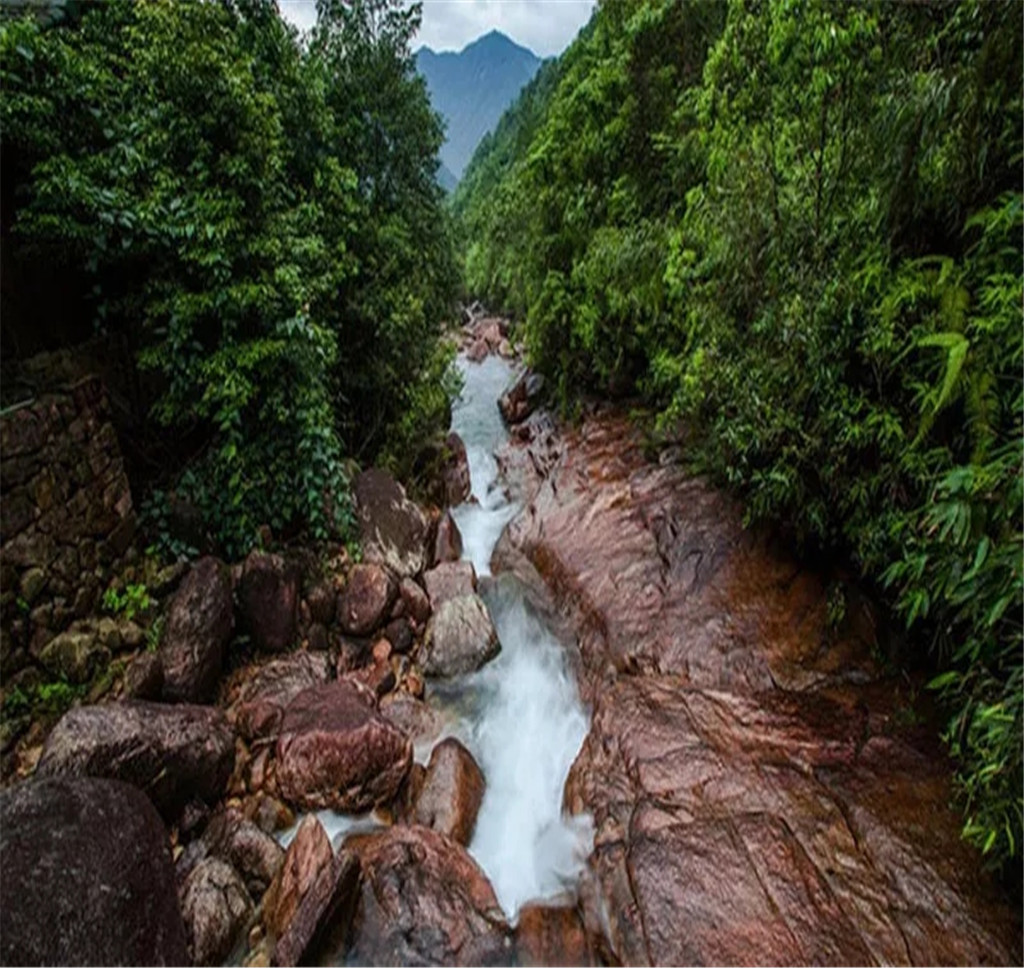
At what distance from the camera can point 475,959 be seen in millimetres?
2980

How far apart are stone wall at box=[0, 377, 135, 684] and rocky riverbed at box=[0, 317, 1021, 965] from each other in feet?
2.27

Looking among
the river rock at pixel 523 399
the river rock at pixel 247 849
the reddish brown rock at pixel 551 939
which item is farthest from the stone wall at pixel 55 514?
the river rock at pixel 523 399

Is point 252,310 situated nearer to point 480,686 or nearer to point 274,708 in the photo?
point 274,708

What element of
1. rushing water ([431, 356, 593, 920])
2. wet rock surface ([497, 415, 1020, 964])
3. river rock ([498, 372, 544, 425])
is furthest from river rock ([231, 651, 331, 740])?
river rock ([498, 372, 544, 425])

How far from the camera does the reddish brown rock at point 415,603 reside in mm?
5910

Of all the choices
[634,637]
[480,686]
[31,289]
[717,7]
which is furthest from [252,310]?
[717,7]

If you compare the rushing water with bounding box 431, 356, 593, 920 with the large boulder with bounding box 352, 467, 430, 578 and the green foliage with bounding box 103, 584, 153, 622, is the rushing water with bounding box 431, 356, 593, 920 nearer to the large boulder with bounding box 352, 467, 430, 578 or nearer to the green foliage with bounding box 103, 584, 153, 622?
the large boulder with bounding box 352, 467, 430, 578

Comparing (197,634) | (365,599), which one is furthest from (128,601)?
(365,599)

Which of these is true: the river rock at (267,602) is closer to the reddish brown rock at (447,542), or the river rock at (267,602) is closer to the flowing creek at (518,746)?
the flowing creek at (518,746)

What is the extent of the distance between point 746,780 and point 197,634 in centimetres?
455

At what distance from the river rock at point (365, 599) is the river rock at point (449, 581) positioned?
63cm

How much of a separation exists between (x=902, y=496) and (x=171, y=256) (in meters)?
6.15

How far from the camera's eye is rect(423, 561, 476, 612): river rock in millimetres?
6285

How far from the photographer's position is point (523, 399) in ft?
40.1
